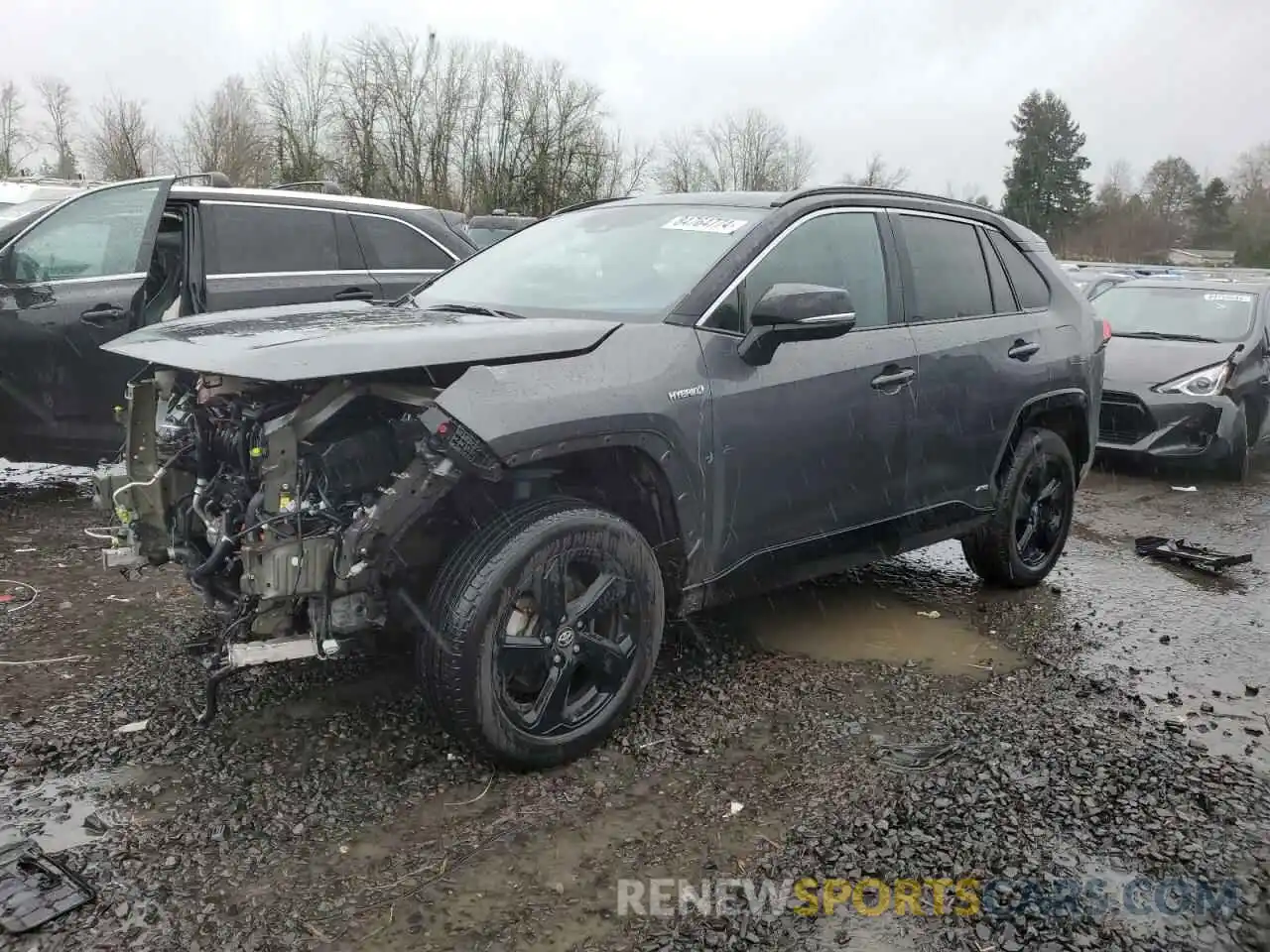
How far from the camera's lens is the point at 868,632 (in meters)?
4.53

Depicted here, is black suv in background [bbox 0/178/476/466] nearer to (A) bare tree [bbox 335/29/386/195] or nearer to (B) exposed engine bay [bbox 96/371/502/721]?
(B) exposed engine bay [bbox 96/371/502/721]

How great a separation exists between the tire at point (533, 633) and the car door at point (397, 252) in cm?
418

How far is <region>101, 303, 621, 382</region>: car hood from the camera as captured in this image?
2.64 meters

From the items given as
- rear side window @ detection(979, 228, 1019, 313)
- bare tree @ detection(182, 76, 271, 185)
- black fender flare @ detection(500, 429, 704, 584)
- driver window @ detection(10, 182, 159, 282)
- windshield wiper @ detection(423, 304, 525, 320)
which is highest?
bare tree @ detection(182, 76, 271, 185)

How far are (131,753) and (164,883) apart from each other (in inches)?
29.8

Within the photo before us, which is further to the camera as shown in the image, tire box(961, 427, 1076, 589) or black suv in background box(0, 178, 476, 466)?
black suv in background box(0, 178, 476, 466)

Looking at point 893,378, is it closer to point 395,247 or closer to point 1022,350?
point 1022,350

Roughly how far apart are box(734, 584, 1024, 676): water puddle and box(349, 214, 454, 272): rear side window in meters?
3.66

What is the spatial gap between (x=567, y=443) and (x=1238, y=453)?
23.8 feet

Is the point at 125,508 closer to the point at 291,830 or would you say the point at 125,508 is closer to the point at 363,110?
the point at 291,830

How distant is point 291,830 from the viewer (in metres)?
2.77

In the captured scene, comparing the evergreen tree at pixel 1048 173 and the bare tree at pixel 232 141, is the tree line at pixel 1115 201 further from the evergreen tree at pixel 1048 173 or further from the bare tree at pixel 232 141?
the bare tree at pixel 232 141

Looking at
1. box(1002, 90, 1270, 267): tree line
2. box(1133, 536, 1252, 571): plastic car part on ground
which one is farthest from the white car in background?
box(1002, 90, 1270, 267): tree line

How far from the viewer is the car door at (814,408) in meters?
3.45
